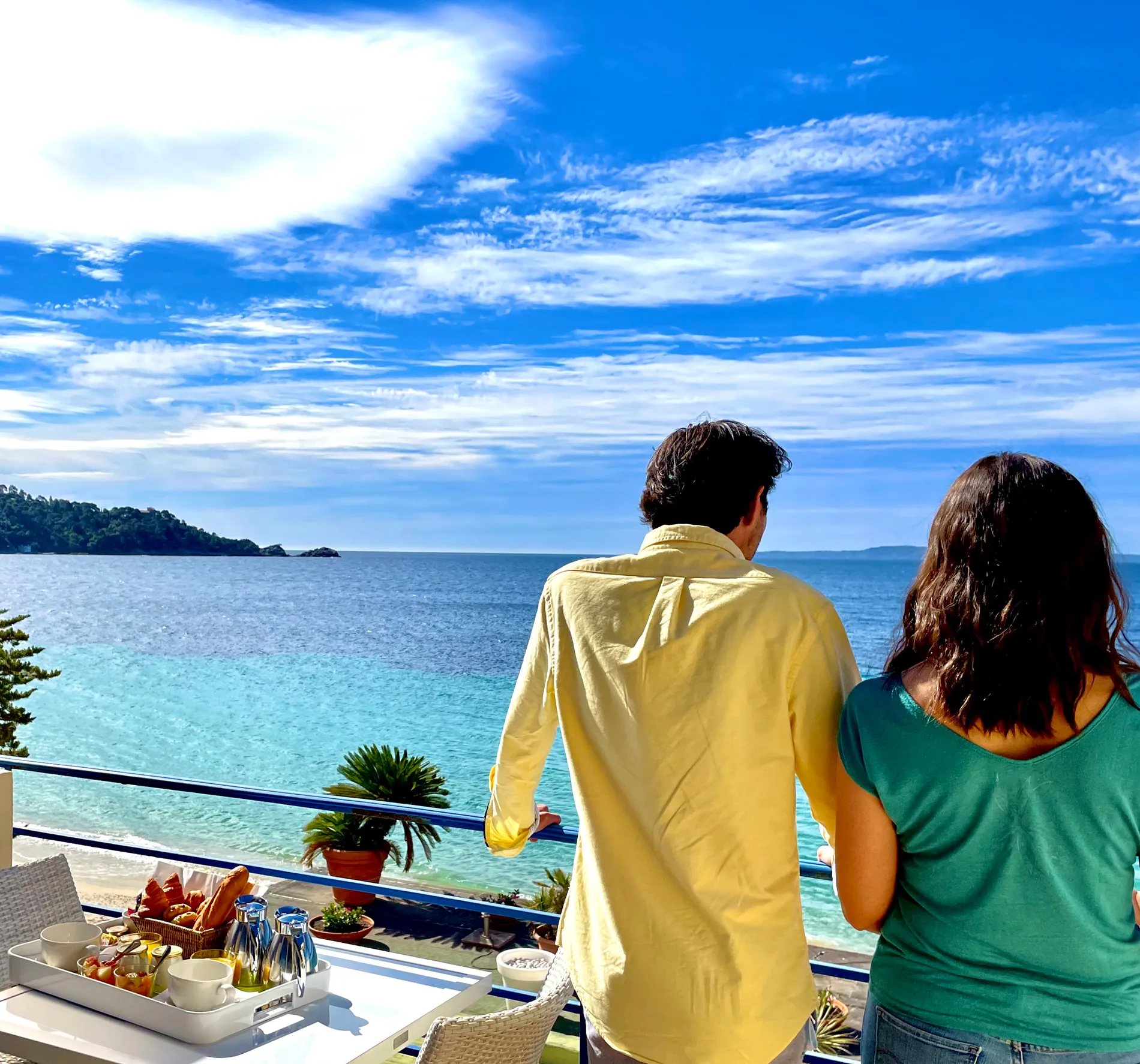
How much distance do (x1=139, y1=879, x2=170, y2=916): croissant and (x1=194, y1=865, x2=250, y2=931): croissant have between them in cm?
8

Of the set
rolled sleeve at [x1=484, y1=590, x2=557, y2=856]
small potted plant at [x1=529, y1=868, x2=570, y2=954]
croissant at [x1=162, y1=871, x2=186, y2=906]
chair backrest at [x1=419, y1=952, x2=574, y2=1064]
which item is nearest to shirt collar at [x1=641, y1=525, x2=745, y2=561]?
rolled sleeve at [x1=484, y1=590, x2=557, y2=856]

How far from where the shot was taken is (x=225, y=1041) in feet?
5.62

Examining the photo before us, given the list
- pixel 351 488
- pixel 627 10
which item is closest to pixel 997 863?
pixel 627 10

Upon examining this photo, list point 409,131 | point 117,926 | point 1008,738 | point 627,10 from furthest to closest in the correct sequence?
point 627,10
point 409,131
point 117,926
point 1008,738

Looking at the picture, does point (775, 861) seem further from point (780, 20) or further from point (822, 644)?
point (780, 20)

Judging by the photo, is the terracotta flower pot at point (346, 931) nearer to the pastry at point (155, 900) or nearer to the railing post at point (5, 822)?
the railing post at point (5, 822)

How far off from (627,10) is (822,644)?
31110 millimetres

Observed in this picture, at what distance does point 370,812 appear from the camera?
7.73 feet

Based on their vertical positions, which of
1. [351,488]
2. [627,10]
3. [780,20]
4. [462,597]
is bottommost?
[462,597]

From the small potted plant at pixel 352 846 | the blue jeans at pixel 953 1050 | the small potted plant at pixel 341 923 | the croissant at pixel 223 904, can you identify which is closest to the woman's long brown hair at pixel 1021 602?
the blue jeans at pixel 953 1050

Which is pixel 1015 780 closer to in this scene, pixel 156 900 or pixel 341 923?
pixel 156 900

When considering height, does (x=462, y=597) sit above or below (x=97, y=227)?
below

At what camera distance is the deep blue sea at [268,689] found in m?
20.8

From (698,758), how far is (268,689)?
4221 cm
